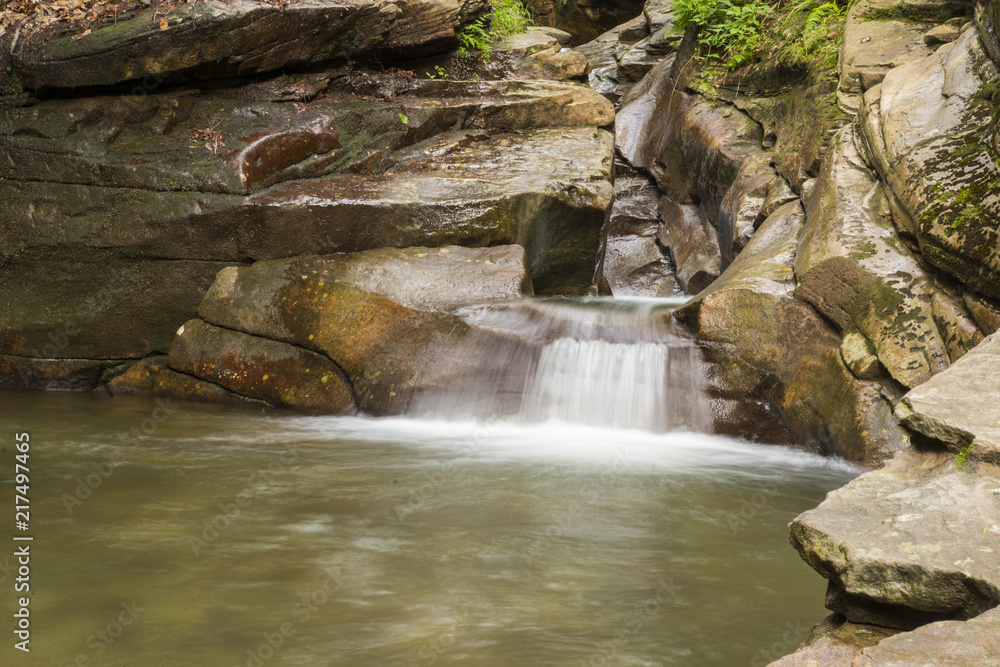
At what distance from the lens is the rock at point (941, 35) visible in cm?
781

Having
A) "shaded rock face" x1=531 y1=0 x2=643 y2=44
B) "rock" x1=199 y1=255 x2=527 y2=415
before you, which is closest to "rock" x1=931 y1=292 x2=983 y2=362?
"rock" x1=199 y1=255 x2=527 y2=415

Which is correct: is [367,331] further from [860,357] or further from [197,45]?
[860,357]

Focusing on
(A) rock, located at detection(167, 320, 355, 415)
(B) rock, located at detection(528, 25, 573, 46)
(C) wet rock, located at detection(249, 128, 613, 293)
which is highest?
(B) rock, located at detection(528, 25, 573, 46)

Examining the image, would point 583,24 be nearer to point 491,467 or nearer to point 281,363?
point 281,363

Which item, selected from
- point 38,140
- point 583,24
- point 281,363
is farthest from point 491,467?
point 583,24

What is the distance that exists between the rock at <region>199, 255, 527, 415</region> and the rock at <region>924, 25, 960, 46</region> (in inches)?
201

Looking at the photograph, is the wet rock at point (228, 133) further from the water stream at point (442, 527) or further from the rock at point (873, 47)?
the rock at point (873, 47)

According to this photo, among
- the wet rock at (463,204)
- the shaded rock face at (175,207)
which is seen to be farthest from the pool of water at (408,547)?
the wet rock at (463,204)

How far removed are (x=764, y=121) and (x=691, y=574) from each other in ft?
27.2

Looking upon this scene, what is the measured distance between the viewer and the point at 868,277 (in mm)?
6410

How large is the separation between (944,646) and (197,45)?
8988 mm

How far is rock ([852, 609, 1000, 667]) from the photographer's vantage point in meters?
2.04

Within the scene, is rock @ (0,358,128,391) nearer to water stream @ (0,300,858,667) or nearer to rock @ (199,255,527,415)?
water stream @ (0,300,858,667)

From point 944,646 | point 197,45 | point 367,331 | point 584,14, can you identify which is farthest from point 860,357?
point 584,14
